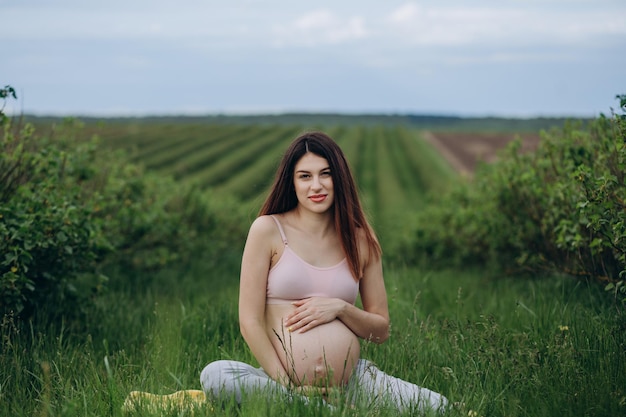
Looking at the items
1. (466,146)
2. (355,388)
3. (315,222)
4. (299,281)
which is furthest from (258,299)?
(466,146)

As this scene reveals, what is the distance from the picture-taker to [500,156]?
9.32 m

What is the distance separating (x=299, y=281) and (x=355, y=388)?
655mm

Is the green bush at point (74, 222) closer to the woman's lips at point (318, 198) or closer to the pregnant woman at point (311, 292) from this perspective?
the pregnant woman at point (311, 292)

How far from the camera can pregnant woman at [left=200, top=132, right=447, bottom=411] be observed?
12.2 feet

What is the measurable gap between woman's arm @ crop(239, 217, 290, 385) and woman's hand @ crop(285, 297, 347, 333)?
0.16 m

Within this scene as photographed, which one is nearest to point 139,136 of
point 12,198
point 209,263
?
point 209,263

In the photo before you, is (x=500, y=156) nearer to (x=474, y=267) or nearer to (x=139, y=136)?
(x=474, y=267)

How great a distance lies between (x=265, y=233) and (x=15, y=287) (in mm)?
2395

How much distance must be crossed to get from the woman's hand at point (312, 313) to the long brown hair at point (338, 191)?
0.28m

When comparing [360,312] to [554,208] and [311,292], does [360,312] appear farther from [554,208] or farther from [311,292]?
[554,208]

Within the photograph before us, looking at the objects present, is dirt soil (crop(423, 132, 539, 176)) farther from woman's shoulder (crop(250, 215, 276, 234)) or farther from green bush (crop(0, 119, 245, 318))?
woman's shoulder (crop(250, 215, 276, 234))

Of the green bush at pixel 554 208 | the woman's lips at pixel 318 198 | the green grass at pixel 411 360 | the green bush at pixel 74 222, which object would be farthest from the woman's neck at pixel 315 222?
the green bush at pixel 74 222

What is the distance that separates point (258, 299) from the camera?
12.5ft

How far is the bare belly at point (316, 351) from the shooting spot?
12.3ft
